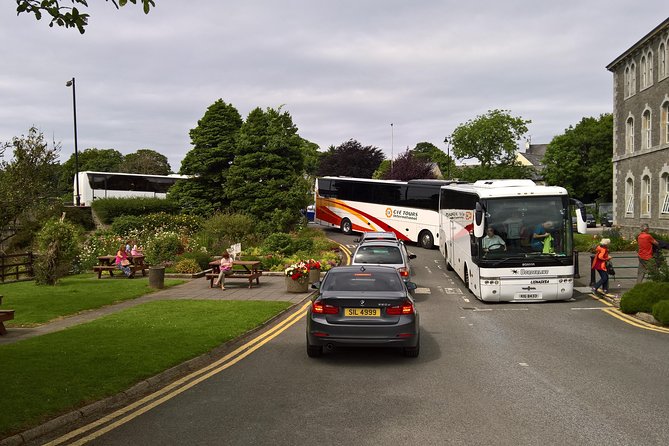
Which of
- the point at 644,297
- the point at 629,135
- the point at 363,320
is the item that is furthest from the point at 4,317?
the point at 629,135

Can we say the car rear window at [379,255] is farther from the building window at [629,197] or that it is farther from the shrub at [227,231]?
the building window at [629,197]

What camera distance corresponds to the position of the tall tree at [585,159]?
242 feet

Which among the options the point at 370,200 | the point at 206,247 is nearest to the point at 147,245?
the point at 206,247

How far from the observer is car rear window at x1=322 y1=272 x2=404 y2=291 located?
31.9 ft

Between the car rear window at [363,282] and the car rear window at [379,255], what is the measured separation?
746 cm

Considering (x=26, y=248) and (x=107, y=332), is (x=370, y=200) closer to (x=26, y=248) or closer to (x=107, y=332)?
(x=26, y=248)

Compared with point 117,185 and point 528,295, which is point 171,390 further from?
point 117,185

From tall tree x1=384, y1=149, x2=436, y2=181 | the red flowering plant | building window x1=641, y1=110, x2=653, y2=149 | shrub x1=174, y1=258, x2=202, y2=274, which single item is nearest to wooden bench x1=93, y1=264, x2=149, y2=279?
shrub x1=174, y1=258, x2=202, y2=274

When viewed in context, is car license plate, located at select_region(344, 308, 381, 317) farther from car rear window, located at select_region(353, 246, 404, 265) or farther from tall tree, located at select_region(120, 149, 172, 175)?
tall tree, located at select_region(120, 149, 172, 175)

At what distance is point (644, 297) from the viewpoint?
14305 mm

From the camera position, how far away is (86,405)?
6.75 m

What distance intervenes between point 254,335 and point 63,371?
4471 millimetres

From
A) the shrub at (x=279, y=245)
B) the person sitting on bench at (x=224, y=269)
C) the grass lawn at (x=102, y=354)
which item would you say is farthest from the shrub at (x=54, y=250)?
the shrub at (x=279, y=245)

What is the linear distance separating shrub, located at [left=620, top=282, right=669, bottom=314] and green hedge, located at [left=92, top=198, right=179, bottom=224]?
31571mm
